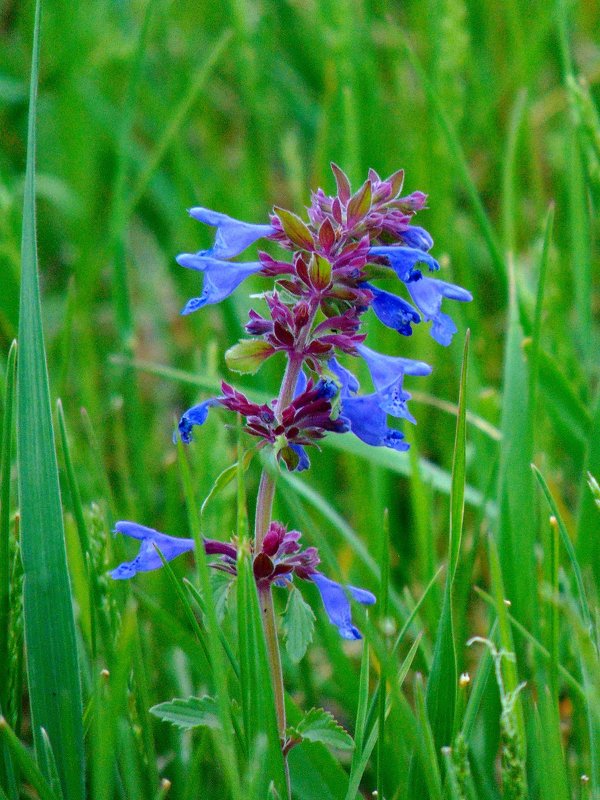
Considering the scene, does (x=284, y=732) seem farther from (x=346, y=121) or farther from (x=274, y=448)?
(x=346, y=121)

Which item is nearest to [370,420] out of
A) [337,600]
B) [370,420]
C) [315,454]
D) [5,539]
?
[370,420]

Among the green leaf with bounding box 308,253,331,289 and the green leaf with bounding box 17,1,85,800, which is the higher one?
the green leaf with bounding box 308,253,331,289

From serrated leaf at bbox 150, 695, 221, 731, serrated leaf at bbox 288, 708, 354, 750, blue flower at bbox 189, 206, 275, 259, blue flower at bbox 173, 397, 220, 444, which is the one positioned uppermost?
blue flower at bbox 189, 206, 275, 259

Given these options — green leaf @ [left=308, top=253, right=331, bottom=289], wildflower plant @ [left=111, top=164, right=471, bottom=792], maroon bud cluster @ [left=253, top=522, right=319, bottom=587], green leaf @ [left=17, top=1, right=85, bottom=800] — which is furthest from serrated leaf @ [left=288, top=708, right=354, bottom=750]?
green leaf @ [left=308, top=253, right=331, bottom=289]

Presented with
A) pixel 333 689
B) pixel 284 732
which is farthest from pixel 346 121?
pixel 284 732

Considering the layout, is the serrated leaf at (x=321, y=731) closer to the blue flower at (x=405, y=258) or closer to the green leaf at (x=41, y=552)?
the green leaf at (x=41, y=552)

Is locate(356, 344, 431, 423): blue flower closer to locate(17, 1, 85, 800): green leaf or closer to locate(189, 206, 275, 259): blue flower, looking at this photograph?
locate(189, 206, 275, 259): blue flower
